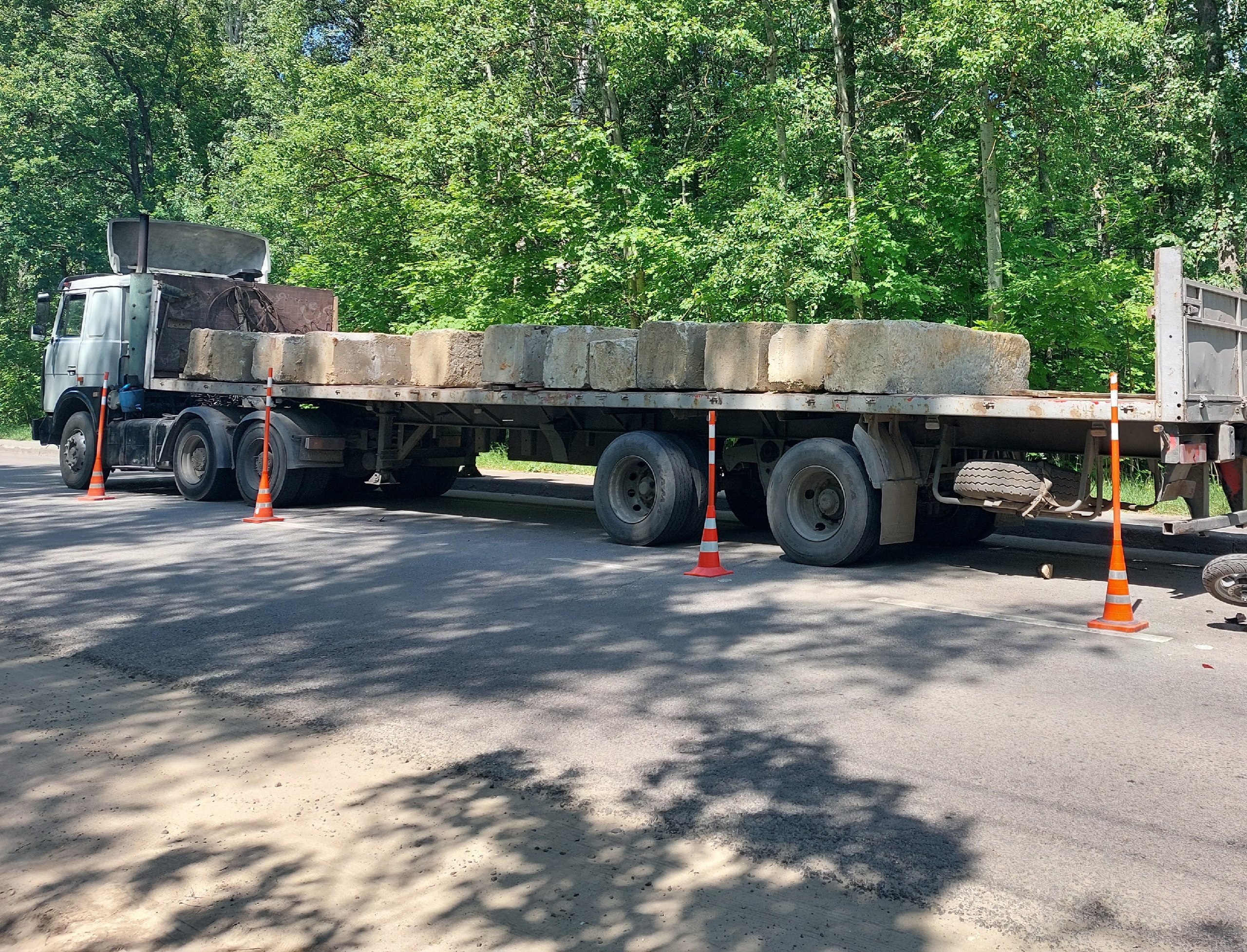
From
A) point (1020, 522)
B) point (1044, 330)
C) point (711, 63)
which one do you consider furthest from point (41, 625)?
point (711, 63)

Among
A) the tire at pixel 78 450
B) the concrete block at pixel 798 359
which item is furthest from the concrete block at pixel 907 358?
the tire at pixel 78 450

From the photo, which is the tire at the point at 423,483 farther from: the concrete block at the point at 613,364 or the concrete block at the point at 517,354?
the concrete block at the point at 613,364

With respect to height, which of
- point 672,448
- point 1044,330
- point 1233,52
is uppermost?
point 1233,52

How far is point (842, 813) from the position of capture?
4.50 meters

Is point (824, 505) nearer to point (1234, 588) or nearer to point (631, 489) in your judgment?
point (631, 489)

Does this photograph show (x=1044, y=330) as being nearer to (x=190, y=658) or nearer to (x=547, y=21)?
(x=547, y=21)

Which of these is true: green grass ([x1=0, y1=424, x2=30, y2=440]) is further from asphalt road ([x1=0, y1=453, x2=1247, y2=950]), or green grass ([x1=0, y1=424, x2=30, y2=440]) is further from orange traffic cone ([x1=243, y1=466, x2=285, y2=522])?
asphalt road ([x1=0, y1=453, x2=1247, y2=950])

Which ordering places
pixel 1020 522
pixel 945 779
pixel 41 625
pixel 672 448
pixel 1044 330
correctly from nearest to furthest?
1. pixel 945 779
2. pixel 41 625
3. pixel 672 448
4. pixel 1020 522
5. pixel 1044 330

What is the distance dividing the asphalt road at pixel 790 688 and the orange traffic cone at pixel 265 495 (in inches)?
73.3

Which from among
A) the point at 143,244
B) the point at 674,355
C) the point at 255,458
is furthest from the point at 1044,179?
the point at 143,244

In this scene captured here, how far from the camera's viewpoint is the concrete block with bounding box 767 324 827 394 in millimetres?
10625

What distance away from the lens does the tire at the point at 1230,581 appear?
7949mm

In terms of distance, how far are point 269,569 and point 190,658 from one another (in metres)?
3.23

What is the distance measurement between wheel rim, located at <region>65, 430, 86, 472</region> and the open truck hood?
8.29 feet
